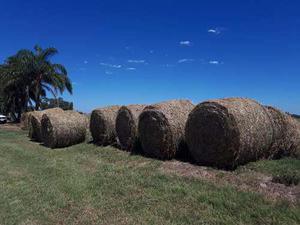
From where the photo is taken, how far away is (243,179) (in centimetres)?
777

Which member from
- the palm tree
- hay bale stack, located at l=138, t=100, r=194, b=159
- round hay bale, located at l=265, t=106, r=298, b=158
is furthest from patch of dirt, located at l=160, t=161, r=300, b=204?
the palm tree

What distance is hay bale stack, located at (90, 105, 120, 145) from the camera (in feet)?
49.7

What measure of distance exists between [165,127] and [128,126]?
2.93 metres

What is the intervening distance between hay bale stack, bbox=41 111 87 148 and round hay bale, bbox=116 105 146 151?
373 centimetres

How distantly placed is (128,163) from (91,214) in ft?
13.5

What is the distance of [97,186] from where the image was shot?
332 inches

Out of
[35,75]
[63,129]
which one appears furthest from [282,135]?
[35,75]

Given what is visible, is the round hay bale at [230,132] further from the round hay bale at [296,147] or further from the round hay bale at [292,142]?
the round hay bale at [296,147]

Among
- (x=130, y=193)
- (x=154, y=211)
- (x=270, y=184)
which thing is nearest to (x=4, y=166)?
(x=130, y=193)

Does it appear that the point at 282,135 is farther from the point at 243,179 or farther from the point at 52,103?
the point at 52,103

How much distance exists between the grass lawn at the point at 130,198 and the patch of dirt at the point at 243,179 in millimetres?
232

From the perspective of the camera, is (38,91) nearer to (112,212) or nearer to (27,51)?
(27,51)

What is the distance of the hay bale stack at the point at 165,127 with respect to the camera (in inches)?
423

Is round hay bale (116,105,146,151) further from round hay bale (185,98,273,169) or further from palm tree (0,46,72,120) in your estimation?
palm tree (0,46,72,120)
